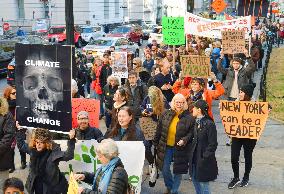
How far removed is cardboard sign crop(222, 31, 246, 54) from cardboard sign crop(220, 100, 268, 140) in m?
5.80

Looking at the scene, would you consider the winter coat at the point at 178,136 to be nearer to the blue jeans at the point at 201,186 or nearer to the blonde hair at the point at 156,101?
the blue jeans at the point at 201,186

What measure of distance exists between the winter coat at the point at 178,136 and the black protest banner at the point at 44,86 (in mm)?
1423

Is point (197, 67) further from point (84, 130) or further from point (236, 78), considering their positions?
point (84, 130)

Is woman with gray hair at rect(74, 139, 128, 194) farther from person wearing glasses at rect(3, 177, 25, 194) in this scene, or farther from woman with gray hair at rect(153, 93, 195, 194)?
woman with gray hair at rect(153, 93, 195, 194)

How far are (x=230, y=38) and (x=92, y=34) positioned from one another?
2733 centimetres

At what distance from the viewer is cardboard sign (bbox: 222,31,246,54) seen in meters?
12.9

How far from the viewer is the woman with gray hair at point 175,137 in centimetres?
664

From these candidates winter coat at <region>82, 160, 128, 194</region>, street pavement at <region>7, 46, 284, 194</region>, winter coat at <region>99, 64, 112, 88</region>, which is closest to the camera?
winter coat at <region>82, 160, 128, 194</region>

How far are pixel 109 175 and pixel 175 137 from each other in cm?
233

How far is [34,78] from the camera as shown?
611 cm

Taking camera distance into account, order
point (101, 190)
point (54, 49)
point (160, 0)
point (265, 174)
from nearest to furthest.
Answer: point (101, 190) < point (54, 49) < point (265, 174) < point (160, 0)

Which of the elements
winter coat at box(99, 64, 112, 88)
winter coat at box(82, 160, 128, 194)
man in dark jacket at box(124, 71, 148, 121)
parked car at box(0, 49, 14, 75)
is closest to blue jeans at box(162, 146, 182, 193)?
man in dark jacket at box(124, 71, 148, 121)

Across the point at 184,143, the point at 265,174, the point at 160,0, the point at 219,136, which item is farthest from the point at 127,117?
the point at 160,0

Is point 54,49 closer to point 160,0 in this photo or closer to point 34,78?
point 34,78
